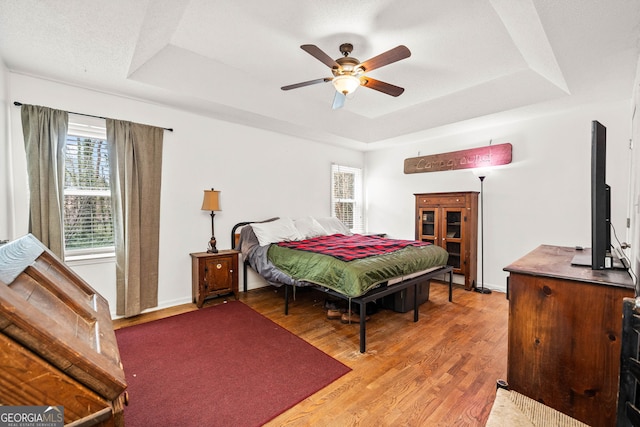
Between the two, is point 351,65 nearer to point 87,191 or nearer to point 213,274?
point 213,274

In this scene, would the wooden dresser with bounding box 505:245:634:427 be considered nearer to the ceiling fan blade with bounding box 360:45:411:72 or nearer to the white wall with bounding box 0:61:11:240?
the ceiling fan blade with bounding box 360:45:411:72

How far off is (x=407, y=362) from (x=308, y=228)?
248cm

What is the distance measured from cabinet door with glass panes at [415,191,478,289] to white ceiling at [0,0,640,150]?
119 cm

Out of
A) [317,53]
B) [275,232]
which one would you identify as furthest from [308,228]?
[317,53]

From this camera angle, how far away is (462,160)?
14.6 ft

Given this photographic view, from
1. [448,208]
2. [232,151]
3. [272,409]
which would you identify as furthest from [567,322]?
[232,151]

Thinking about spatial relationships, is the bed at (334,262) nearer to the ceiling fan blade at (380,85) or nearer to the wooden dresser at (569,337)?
the wooden dresser at (569,337)

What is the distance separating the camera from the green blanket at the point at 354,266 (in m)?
2.49

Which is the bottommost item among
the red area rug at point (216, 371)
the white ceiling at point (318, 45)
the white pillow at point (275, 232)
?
the red area rug at point (216, 371)

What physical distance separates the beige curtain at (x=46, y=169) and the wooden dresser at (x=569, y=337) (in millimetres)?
3747

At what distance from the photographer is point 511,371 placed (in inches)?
61.9

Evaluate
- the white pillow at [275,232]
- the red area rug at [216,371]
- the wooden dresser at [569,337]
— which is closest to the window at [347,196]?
the white pillow at [275,232]

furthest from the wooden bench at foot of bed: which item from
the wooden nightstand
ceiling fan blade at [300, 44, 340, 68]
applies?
ceiling fan blade at [300, 44, 340, 68]

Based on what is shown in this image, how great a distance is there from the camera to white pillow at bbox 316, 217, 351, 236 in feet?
15.6
